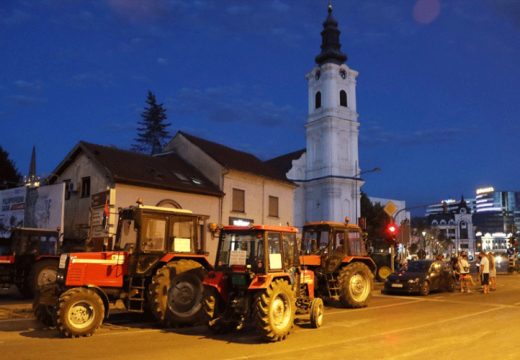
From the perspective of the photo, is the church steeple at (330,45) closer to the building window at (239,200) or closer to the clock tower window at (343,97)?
the clock tower window at (343,97)

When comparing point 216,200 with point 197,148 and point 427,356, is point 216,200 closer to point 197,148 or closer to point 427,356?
point 197,148

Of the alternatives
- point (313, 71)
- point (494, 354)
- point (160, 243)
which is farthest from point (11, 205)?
point (313, 71)

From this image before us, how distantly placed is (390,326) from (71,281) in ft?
22.2

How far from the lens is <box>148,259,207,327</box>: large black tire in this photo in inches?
414

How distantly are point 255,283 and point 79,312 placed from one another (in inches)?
136

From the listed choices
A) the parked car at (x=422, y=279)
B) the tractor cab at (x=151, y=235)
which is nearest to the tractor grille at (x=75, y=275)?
the tractor cab at (x=151, y=235)

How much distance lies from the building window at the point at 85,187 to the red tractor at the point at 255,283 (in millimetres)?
16694

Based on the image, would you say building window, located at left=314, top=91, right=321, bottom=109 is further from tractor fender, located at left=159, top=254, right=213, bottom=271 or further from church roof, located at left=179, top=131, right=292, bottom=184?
tractor fender, located at left=159, top=254, right=213, bottom=271

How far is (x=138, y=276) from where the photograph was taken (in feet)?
35.0

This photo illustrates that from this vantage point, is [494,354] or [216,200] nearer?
[494,354]

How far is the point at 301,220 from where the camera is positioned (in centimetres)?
6309

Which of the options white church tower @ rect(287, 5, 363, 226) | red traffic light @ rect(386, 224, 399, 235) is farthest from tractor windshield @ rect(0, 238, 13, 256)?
white church tower @ rect(287, 5, 363, 226)

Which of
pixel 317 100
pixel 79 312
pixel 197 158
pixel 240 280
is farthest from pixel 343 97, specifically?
pixel 79 312

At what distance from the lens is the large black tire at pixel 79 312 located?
9250 mm
